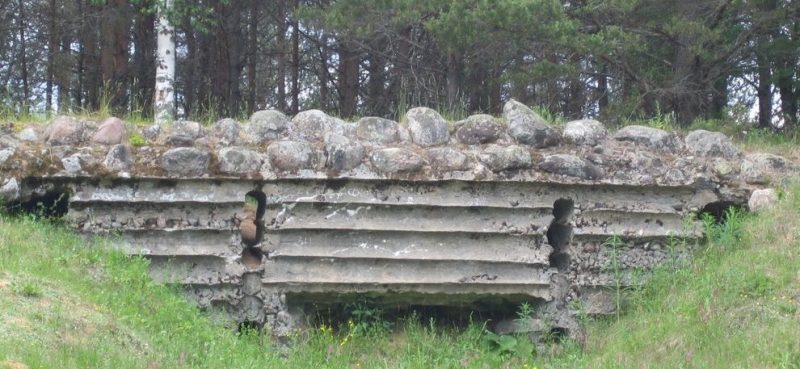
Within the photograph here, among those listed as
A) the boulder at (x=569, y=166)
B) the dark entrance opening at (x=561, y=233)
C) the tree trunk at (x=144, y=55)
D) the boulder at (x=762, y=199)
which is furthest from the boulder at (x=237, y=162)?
the tree trunk at (x=144, y=55)

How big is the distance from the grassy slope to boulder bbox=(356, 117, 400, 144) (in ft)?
4.70

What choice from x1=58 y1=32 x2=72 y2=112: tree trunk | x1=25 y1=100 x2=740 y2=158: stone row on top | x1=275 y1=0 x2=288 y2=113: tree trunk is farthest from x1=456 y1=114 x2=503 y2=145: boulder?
x1=58 y1=32 x2=72 y2=112: tree trunk

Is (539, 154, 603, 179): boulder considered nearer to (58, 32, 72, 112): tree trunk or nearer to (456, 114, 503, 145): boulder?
(456, 114, 503, 145): boulder

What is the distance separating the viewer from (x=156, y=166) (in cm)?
708

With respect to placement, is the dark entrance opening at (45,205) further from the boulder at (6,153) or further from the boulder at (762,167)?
the boulder at (762,167)

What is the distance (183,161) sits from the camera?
7.08 meters

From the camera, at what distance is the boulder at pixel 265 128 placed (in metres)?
7.44

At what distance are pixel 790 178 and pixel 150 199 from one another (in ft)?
16.9

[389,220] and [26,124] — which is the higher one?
[26,124]

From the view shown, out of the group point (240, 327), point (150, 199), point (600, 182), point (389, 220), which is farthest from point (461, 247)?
point (150, 199)

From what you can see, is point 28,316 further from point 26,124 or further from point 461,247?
point 461,247

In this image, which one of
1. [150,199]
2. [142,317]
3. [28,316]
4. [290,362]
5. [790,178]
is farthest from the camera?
[790,178]

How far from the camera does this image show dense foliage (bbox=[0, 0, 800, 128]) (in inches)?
504

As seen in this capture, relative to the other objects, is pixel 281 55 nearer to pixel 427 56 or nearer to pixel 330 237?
pixel 427 56
